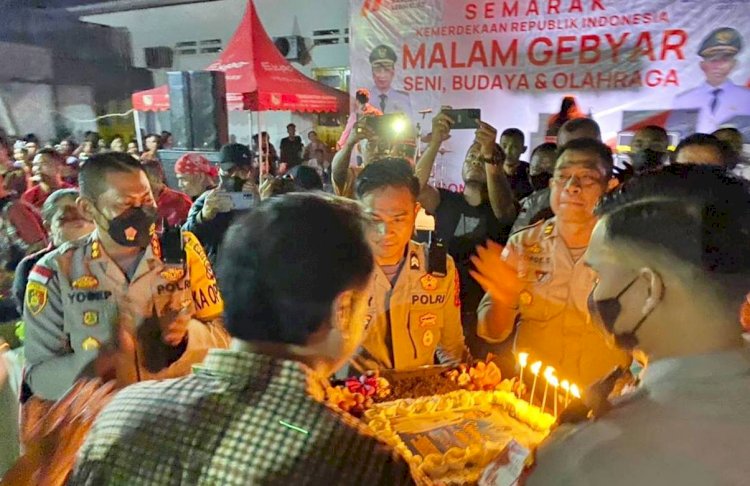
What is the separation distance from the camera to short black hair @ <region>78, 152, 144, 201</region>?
2.43m

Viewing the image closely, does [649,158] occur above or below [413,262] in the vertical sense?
above

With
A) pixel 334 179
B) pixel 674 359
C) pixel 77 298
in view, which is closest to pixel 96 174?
pixel 77 298

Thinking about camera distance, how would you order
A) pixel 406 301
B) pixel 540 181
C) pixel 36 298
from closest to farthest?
pixel 36 298 < pixel 406 301 < pixel 540 181

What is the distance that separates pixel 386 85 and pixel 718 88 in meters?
2.21

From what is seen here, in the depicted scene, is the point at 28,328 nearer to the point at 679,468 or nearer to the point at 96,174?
the point at 96,174

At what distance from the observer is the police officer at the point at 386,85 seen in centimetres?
457

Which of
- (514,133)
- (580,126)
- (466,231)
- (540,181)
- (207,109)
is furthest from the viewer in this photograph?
(207,109)

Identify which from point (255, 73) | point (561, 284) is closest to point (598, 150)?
point (561, 284)

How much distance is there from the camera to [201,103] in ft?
15.3

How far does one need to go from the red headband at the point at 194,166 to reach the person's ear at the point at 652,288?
12.7ft

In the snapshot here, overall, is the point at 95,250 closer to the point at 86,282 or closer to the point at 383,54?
the point at 86,282

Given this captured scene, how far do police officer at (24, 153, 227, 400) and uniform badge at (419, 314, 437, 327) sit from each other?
907 mm

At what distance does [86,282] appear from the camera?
2438 millimetres

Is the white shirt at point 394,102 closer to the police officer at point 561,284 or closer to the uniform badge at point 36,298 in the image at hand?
the police officer at point 561,284
